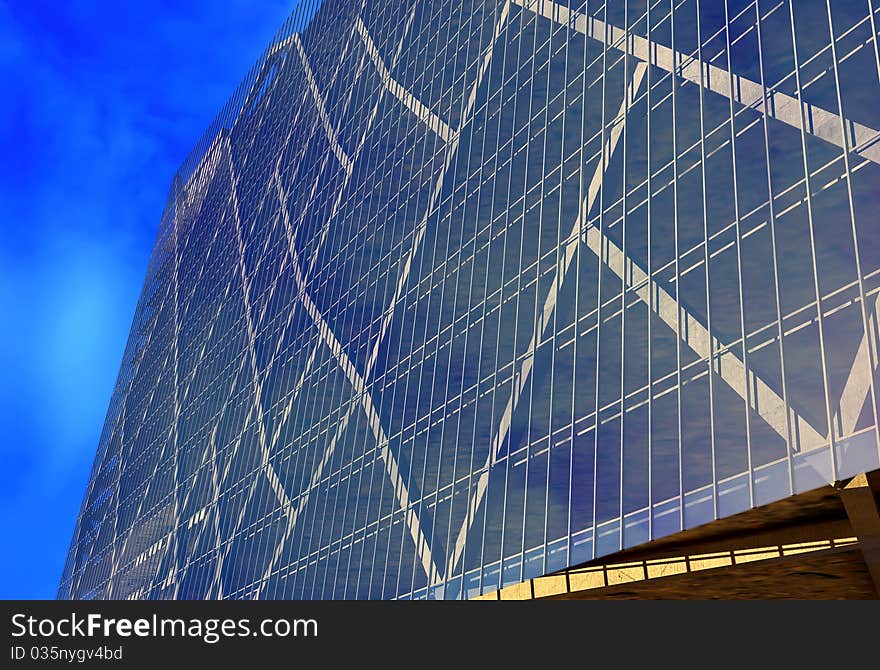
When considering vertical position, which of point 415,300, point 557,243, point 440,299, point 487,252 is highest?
point 415,300

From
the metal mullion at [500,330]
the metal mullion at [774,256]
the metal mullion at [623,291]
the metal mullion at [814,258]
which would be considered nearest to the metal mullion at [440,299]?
the metal mullion at [500,330]

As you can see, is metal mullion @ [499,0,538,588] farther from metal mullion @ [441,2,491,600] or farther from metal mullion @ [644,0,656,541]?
metal mullion @ [644,0,656,541]

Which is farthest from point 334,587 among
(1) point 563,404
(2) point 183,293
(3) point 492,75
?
(2) point 183,293

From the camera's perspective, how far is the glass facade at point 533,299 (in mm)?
16156

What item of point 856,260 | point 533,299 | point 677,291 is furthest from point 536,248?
point 856,260

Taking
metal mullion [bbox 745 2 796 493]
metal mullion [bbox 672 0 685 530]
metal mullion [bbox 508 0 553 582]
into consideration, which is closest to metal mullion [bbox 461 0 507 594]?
metal mullion [bbox 508 0 553 582]

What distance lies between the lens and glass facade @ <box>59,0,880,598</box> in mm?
16156

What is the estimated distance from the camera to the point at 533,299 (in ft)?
77.2

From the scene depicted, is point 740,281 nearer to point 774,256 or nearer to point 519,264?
point 774,256

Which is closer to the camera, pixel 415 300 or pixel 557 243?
pixel 557 243

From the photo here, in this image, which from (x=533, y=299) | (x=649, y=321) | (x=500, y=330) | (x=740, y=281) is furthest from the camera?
(x=500, y=330)

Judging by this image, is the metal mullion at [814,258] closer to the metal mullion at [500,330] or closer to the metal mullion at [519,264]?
the metal mullion at [519,264]

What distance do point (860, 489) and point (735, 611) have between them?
6.21 metres

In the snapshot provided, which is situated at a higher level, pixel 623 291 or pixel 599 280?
pixel 599 280
